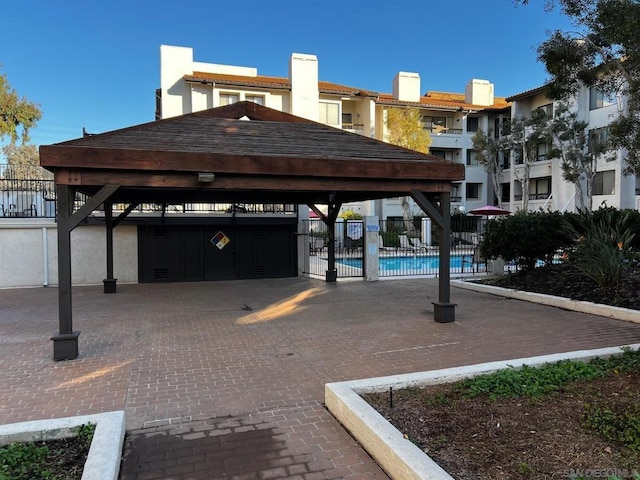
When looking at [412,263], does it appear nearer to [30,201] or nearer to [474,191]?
[30,201]

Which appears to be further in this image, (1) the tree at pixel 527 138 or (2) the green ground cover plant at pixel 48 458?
(1) the tree at pixel 527 138

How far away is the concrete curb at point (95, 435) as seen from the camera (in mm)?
3139

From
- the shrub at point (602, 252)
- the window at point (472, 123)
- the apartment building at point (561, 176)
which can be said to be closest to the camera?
the shrub at point (602, 252)

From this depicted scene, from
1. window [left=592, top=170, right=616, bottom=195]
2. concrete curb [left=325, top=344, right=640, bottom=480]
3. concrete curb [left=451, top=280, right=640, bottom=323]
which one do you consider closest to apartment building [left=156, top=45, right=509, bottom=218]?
window [left=592, top=170, right=616, bottom=195]

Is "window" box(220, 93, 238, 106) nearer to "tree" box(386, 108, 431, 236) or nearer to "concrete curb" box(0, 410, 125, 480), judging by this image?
"tree" box(386, 108, 431, 236)

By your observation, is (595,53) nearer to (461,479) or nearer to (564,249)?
(564,249)

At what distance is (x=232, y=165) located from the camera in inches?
277

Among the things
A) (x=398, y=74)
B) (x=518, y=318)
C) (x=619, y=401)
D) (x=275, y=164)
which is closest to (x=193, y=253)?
(x=275, y=164)

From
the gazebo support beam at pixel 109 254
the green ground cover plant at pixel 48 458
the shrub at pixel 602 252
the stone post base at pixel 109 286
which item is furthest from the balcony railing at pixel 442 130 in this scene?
the green ground cover plant at pixel 48 458

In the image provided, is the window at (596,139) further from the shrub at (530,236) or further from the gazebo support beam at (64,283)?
the gazebo support beam at (64,283)

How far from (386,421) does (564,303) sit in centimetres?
775

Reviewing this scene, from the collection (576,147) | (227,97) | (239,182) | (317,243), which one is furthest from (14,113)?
(576,147)

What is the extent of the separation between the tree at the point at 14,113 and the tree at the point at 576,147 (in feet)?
102

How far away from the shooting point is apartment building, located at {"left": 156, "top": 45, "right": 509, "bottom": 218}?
29906 mm
